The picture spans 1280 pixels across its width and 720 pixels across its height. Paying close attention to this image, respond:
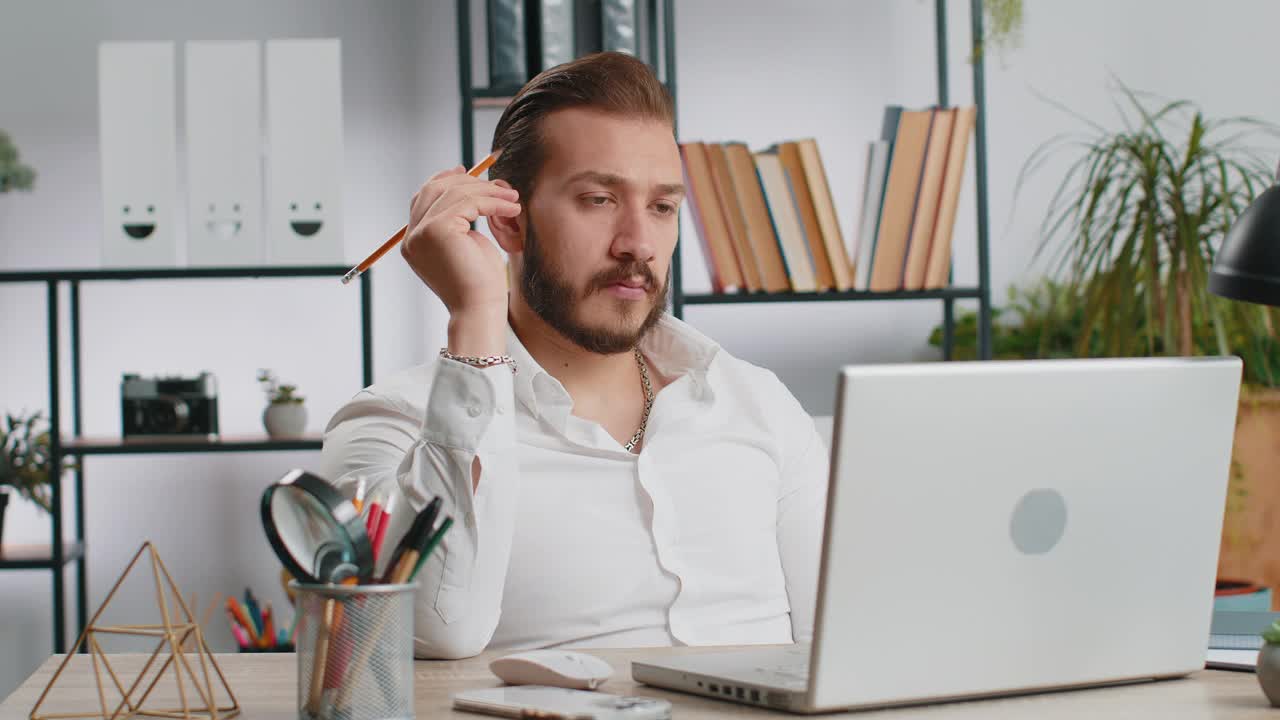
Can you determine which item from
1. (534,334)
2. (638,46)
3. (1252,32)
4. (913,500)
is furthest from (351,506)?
(1252,32)

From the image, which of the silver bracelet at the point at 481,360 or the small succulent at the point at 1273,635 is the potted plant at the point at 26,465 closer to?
the silver bracelet at the point at 481,360

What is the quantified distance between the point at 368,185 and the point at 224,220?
1.49ft

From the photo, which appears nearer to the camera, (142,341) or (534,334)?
(534,334)

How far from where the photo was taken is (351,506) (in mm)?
713

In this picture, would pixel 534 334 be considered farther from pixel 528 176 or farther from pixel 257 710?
pixel 257 710

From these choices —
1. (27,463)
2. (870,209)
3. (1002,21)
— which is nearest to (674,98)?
(870,209)

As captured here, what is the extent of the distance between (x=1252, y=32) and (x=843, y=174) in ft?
2.89

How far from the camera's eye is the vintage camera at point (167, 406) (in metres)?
2.47

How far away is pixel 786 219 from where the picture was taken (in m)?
2.36

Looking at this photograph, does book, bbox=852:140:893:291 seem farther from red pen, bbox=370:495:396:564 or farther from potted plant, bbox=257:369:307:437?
red pen, bbox=370:495:396:564

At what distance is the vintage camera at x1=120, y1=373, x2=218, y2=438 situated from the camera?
247 centimetres

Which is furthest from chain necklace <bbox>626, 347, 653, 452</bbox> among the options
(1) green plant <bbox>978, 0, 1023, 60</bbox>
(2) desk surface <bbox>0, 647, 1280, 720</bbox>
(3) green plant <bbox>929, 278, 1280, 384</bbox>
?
(1) green plant <bbox>978, 0, 1023, 60</bbox>

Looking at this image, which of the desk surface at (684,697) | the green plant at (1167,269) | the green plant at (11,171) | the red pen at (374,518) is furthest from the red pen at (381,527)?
the green plant at (11,171)

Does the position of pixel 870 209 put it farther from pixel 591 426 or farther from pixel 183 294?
pixel 183 294
